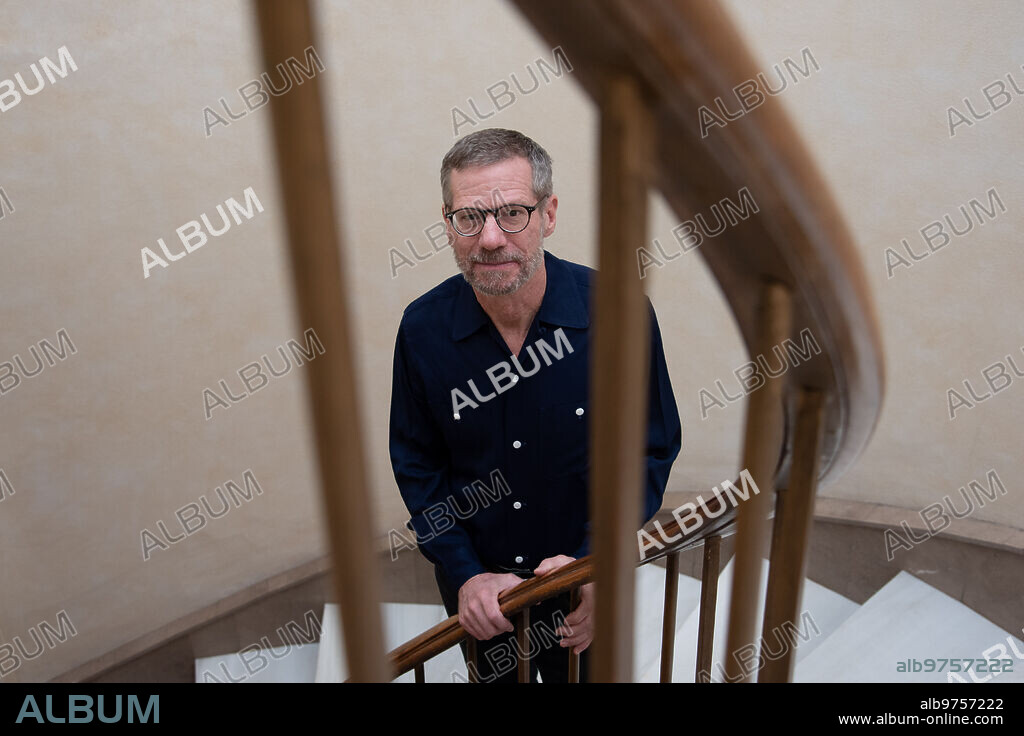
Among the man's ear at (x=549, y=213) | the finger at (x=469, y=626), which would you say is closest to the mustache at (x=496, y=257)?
the man's ear at (x=549, y=213)

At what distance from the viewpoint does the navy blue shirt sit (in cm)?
191

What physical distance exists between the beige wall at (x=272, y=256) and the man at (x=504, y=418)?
1274mm

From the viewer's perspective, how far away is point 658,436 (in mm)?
1926

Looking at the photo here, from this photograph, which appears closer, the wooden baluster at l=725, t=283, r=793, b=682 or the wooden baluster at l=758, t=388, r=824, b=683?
the wooden baluster at l=725, t=283, r=793, b=682

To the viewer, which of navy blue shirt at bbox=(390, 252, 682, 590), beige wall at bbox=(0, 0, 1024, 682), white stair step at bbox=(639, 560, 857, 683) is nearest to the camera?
navy blue shirt at bbox=(390, 252, 682, 590)

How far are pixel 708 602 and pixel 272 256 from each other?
7.84ft

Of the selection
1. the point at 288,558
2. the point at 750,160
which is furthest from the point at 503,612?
the point at 288,558

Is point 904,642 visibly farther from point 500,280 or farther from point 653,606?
point 500,280

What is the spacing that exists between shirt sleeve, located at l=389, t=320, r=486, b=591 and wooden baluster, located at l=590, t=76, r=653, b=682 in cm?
137

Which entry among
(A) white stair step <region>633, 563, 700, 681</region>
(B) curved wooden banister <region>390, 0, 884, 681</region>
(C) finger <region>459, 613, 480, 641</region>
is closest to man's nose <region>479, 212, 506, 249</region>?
(C) finger <region>459, 613, 480, 641</region>

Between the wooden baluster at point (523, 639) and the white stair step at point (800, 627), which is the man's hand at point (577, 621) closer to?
the wooden baluster at point (523, 639)

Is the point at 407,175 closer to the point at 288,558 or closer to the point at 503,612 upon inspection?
the point at 288,558

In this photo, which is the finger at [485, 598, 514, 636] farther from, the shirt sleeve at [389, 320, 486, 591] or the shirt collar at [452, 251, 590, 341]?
the shirt collar at [452, 251, 590, 341]
